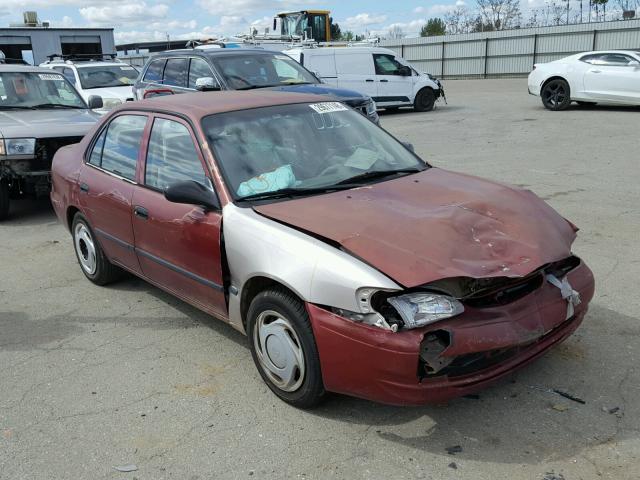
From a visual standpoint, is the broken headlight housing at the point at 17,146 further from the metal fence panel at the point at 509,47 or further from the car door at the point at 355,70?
the metal fence panel at the point at 509,47

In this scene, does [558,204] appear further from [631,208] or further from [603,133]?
[603,133]

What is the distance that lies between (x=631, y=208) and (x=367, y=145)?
412 centimetres

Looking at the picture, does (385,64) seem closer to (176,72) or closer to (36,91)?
(176,72)

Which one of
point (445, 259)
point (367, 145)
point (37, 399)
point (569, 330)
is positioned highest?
point (367, 145)

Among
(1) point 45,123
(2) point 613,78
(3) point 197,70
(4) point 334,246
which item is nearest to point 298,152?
(4) point 334,246

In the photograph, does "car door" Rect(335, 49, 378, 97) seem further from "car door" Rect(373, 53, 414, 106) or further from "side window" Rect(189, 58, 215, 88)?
"side window" Rect(189, 58, 215, 88)

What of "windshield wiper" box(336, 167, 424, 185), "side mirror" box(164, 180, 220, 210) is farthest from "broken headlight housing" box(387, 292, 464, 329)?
"side mirror" box(164, 180, 220, 210)

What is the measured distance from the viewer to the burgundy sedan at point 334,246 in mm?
2822

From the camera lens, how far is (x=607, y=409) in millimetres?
3156

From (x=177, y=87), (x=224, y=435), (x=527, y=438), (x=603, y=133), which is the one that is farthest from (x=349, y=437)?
(x=603, y=133)

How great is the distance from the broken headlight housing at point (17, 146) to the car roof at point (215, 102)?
Answer: 135 inches

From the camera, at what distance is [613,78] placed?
15016 mm

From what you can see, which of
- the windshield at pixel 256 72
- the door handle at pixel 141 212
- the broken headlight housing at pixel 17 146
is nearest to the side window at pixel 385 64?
the windshield at pixel 256 72

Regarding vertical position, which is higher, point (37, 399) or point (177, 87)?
point (177, 87)
